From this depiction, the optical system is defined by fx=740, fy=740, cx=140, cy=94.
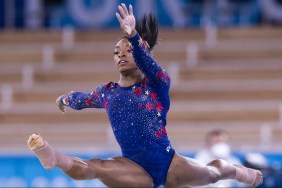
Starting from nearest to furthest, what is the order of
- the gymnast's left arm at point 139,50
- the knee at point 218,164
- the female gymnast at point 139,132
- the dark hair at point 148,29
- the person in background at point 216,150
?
the gymnast's left arm at point 139,50 → the female gymnast at point 139,132 → the dark hair at point 148,29 → the knee at point 218,164 → the person in background at point 216,150

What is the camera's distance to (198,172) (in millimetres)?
4547

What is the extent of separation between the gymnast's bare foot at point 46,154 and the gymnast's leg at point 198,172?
68 cm

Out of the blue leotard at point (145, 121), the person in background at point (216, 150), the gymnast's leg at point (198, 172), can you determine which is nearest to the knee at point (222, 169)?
the gymnast's leg at point (198, 172)

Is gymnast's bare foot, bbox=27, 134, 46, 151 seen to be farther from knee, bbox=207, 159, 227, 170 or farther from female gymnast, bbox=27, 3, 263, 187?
knee, bbox=207, 159, 227, 170

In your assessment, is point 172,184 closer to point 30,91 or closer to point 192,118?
point 192,118

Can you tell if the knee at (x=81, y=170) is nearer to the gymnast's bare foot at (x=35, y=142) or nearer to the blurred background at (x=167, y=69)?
the gymnast's bare foot at (x=35, y=142)

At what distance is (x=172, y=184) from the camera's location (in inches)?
178

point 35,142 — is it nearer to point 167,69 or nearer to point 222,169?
point 222,169

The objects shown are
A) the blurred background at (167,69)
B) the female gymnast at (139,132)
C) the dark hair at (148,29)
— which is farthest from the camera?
the blurred background at (167,69)

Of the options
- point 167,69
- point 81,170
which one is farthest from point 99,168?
point 167,69

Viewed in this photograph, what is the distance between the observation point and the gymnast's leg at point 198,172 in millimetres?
4480

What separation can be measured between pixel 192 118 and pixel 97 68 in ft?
5.39

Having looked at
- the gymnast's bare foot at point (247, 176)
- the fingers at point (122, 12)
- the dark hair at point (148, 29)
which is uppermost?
the fingers at point (122, 12)

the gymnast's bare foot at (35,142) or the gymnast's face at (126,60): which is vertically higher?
the gymnast's face at (126,60)
